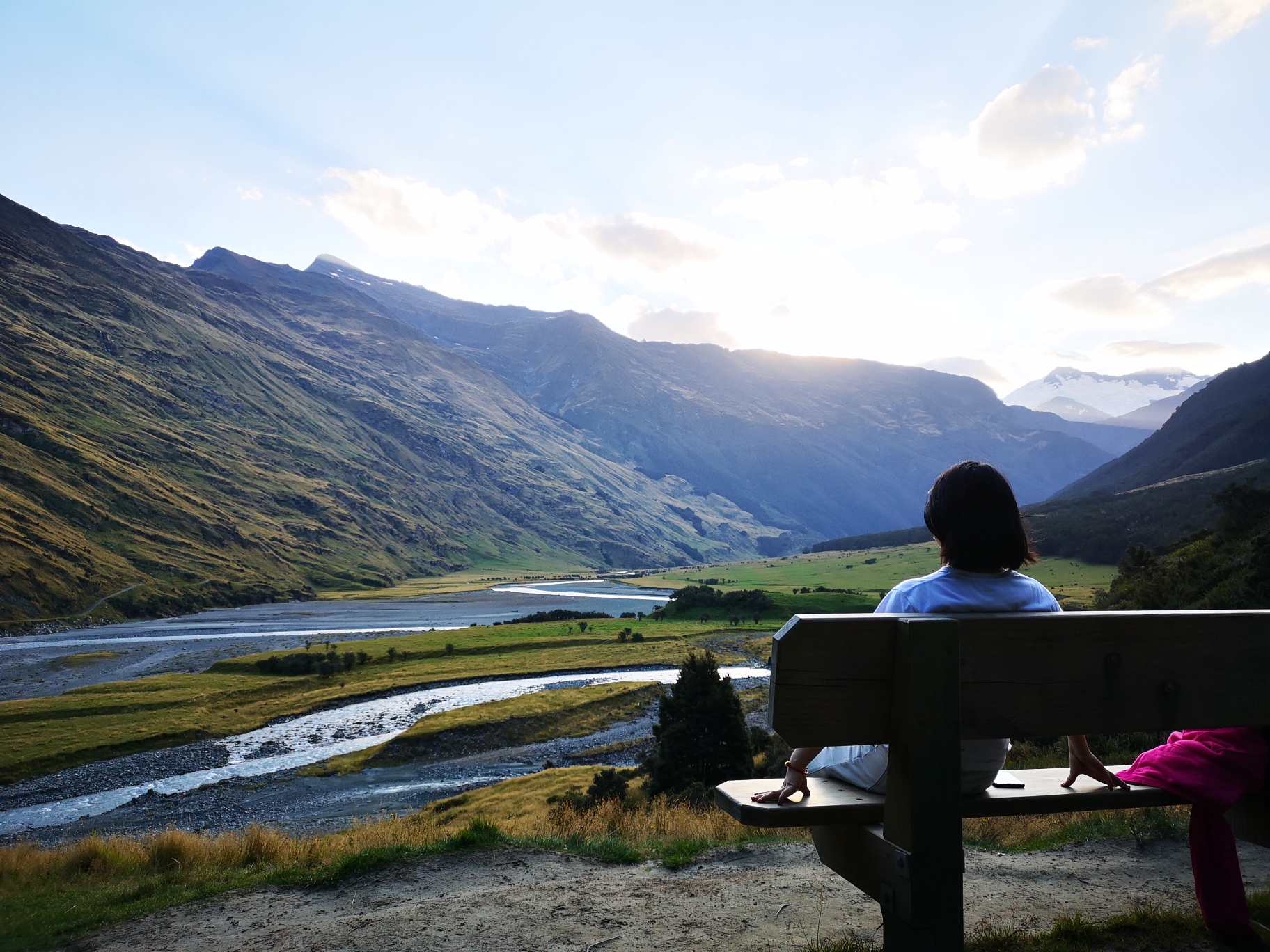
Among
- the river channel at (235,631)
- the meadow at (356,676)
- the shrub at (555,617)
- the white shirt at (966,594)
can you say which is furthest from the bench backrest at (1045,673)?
the shrub at (555,617)

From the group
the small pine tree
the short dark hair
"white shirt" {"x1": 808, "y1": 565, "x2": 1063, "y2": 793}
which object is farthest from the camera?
the small pine tree

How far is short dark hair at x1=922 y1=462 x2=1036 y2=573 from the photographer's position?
3.85 m

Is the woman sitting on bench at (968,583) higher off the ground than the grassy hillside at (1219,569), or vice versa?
the woman sitting on bench at (968,583)

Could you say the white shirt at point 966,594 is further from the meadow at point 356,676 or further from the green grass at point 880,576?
the green grass at point 880,576

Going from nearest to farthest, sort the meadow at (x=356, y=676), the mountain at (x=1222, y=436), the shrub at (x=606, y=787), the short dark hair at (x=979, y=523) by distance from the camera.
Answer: the short dark hair at (x=979, y=523)
the shrub at (x=606, y=787)
the meadow at (x=356, y=676)
the mountain at (x=1222, y=436)

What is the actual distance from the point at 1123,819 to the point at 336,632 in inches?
3817

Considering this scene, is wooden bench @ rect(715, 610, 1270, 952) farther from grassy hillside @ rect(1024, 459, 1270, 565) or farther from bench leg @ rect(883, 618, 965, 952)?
grassy hillside @ rect(1024, 459, 1270, 565)

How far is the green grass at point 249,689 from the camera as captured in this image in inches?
1735

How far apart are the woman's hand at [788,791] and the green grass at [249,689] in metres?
50.4

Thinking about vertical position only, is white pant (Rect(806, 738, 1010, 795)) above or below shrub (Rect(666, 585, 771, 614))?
above

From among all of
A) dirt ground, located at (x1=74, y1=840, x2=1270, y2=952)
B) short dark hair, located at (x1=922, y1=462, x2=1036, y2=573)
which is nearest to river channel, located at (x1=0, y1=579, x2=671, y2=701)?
dirt ground, located at (x1=74, y1=840, x2=1270, y2=952)

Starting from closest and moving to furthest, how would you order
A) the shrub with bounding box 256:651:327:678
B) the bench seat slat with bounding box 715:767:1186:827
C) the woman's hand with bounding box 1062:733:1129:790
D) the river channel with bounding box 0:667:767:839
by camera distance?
1. the bench seat slat with bounding box 715:767:1186:827
2. the woman's hand with bounding box 1062:733:1129:790
3. the river channel with bounding box 0:667:767:839
4. the shrub with bounding box 256:651:327:678

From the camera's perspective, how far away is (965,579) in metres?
3.79

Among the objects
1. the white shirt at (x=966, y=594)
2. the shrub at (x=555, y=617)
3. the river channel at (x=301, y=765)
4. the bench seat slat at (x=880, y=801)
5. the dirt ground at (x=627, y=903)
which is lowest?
the shrub at (x=555, y=617)
